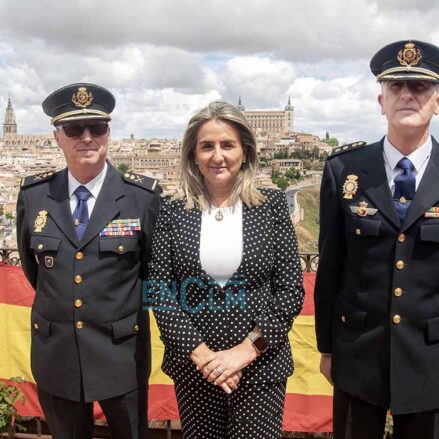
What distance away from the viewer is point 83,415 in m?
2.51

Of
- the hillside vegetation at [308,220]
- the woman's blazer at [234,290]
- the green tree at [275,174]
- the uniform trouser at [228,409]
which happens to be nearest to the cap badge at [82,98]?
the woman's blazer at [234,290]

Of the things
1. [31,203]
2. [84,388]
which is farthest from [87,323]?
[31,203]

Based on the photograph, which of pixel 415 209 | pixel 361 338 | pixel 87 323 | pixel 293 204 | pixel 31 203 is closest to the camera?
pixel 415 209

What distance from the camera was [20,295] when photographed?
3.58 meters

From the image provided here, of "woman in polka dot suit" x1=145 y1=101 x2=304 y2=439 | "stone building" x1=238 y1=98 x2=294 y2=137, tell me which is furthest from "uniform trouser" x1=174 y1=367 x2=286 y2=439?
"stone building" x1=238 y1=98 x2=294 y2=137

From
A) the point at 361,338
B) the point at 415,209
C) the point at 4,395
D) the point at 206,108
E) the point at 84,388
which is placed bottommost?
the point at 4,395

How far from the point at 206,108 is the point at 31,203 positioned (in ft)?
3.14

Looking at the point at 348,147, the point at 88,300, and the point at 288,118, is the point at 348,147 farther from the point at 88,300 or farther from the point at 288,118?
the point at 288,118

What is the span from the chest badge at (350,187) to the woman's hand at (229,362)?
70 centimetres

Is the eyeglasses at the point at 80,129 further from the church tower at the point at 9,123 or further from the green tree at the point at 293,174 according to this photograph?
the church tower at the point at 9,123

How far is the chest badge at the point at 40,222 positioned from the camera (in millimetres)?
2492

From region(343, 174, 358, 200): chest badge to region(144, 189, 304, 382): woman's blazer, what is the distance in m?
0.25

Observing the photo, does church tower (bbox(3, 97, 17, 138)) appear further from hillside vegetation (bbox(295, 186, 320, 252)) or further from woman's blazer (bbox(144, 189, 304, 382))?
woman's blazer (bbox(144, 189, 304, 382))

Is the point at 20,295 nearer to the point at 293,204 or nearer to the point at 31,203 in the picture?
the point at 31,203
